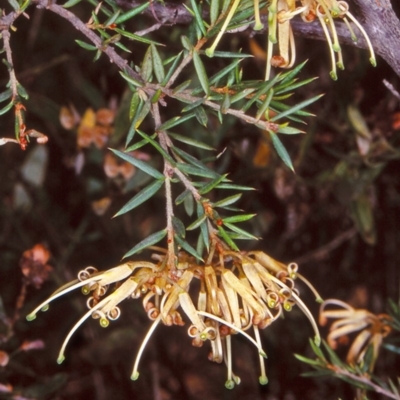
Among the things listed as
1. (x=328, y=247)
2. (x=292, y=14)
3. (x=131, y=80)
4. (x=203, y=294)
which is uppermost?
(x=292, y=14)

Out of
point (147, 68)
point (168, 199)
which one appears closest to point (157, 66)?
point (147, 68)

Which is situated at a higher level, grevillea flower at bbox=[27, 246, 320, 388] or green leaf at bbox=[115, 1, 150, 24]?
green leaf at bbox=[115, 1, 150, 24]

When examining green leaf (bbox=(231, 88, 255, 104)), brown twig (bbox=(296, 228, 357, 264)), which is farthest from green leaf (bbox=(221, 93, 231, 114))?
brown twig (bbox=(296, 228, 357, 264))

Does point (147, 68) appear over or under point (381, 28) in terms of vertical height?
under

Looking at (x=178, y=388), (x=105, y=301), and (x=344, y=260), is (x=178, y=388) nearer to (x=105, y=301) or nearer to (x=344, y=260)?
(x=344, y=260)

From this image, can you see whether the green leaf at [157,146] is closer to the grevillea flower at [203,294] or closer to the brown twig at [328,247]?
the grevillea flower at [203,294]

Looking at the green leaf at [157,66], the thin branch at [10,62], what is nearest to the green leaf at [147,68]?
the green leaf at [157,66]

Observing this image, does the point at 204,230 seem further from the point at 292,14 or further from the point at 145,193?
the point at 292,14

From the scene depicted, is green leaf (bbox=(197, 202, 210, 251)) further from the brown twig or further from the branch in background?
the brown twig

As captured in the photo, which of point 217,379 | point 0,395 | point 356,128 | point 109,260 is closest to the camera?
point 0,395

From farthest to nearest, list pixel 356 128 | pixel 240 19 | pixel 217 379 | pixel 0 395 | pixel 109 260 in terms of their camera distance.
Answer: pixel 217 379 → pixel 109 260 → pixel 356 128 → pixel 0 395 → pixel 240 19

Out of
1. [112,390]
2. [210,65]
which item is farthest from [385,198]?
[112,390]
